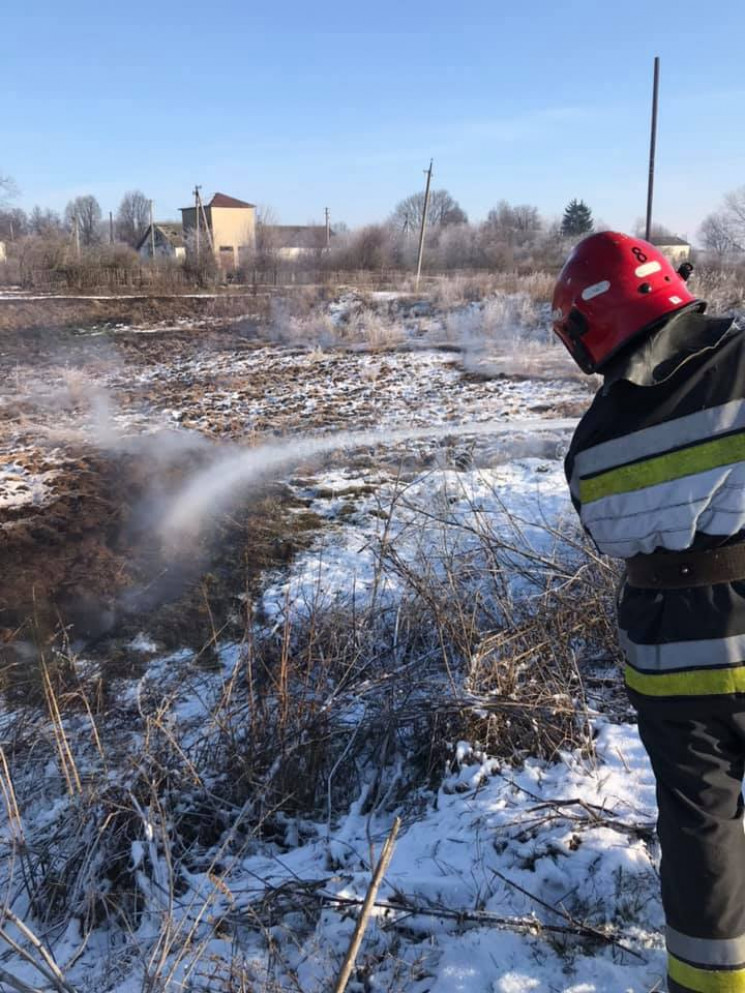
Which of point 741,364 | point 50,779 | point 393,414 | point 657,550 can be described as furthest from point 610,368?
point 393,414

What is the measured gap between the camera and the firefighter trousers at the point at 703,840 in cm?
173

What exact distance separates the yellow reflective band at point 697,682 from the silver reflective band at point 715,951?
0.58m

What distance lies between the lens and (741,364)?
1831mm

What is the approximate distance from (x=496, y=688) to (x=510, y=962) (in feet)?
4.30

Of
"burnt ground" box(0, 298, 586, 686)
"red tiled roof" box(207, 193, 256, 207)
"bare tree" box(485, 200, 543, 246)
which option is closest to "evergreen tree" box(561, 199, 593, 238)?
"bare tree" box(485, 200, 543, 246)

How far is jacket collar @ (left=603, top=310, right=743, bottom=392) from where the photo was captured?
1837 millimetres

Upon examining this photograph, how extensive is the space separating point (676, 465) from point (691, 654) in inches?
18.6

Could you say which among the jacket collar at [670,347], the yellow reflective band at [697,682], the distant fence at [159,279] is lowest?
the yellow reflective band at [697,682]

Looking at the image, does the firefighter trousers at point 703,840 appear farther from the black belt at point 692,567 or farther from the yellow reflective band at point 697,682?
the black belt at point 692,567

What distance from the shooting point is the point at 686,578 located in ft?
6.00

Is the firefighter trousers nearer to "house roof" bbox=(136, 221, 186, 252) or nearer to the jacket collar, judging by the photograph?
the jacket collar

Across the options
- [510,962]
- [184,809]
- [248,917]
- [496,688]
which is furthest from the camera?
[496,688]

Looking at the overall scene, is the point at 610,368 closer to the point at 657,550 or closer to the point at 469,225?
the point at 657,550

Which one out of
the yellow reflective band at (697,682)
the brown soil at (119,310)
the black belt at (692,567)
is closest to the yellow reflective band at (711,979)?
the yellow reflective band at (697,682)
